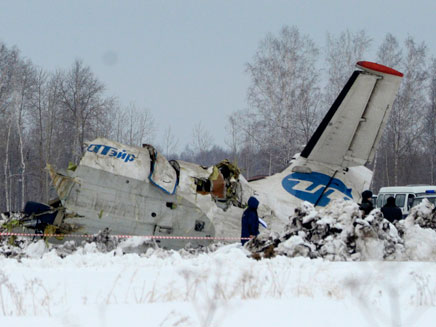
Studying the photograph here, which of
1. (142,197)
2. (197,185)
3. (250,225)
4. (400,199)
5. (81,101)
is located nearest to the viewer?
(250,225)

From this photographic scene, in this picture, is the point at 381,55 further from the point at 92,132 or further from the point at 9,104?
the point at 9,104

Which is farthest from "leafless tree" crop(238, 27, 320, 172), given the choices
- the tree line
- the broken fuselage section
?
the broken fuselage section

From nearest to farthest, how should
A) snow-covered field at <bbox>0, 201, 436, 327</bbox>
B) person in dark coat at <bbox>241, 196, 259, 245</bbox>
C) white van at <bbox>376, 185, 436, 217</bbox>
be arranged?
snow-covered field at <bbox>0, 201, 436, 327</bbox> < person in dark coat at <bbox>241, 196, 259, 245</bbox> < white van at <bbox>376, 185, 436, 217</bbox>

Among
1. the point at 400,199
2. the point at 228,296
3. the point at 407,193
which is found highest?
the point at 228,296

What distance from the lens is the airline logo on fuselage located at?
40.8 ft

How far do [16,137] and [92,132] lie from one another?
1256 cm

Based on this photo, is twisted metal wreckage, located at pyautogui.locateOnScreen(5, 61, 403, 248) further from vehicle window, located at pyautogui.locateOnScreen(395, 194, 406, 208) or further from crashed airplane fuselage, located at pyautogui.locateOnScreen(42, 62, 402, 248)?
vehicle window, located at pyautogui.locateOnScreen(395, 194, 406, 208)

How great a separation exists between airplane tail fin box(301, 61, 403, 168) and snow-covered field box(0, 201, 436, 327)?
468 cm

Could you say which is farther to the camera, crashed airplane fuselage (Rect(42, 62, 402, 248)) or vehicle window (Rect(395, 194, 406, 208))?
vehicle window (Rect(395, 194, 406, 208))

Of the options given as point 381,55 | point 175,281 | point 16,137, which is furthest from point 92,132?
point 175,281

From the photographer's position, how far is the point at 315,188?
12484mm

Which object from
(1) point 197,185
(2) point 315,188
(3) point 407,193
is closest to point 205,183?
(1) point 197,185

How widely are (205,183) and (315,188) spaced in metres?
2.79

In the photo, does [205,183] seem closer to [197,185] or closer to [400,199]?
[197,185]
